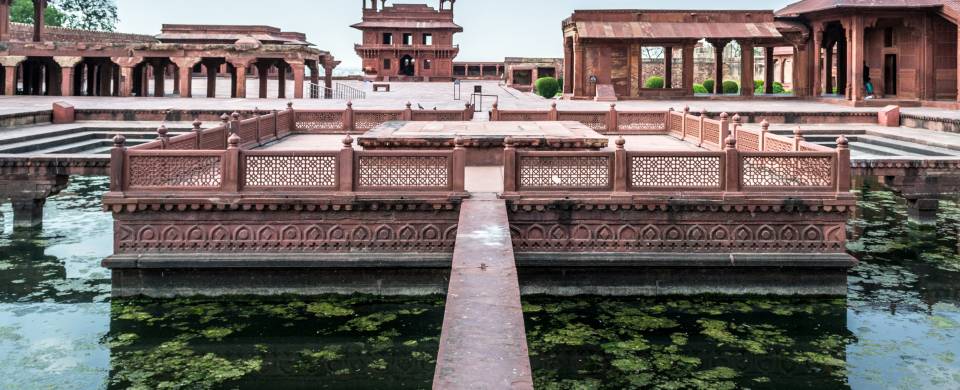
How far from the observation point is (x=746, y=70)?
35.8m

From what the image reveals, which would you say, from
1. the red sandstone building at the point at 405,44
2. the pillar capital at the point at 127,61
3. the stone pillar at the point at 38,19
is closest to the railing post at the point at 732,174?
the pillar capital at the point at 127,61

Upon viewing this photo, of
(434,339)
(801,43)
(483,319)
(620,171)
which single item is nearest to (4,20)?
(801,43)

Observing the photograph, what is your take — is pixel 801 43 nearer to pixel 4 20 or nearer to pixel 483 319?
pixel 483 319

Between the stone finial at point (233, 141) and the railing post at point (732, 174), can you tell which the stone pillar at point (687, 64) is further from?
the stone finial at point (233, 141)

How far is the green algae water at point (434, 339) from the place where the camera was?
8062 millimetres

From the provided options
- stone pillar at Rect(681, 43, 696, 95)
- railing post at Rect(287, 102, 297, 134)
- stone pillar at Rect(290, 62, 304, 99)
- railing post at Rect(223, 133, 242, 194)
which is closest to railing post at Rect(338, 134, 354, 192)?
railing post at Rect(223, 133, 242, 194)

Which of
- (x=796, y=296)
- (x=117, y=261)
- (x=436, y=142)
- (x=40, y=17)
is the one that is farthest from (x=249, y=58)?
(x=796, y=296)

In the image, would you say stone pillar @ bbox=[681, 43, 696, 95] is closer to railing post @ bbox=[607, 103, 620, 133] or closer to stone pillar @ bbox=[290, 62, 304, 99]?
stone pillar @ bbox=[290, 62, 304, 99]

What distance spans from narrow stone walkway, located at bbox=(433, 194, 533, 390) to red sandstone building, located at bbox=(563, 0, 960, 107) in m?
25.1

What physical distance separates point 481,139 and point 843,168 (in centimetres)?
564

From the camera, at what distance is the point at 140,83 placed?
38.7m

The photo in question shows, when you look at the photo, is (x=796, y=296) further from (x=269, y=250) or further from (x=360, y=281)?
(x=269, y=250)

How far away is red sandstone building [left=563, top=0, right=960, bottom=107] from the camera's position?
30.1m

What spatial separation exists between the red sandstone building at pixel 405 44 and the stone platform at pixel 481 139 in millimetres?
55990
